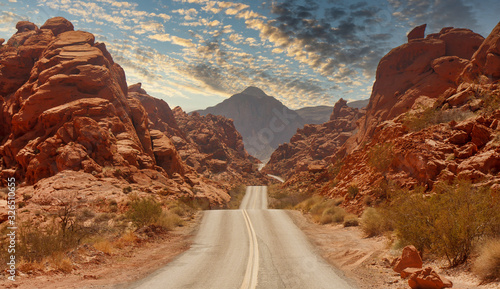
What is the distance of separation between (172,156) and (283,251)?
27.9m

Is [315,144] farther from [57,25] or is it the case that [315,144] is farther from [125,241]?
[125,241]

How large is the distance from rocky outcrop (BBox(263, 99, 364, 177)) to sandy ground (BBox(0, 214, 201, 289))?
72305mm

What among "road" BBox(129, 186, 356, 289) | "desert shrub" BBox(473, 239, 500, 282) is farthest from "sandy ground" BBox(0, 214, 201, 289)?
"desert shrub" BBox(473, 239, 500, 282)

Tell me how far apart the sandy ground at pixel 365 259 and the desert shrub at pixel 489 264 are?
0.20m

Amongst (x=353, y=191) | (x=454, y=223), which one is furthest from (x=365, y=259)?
(x=353, y=191)

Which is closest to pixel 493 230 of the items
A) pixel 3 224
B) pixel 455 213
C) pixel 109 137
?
pixel 455 213

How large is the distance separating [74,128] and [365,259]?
26131mm

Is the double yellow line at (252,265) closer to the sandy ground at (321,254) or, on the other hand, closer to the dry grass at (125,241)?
the sandy ground at (321,254)

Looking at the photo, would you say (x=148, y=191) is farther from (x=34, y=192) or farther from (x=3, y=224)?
(x=3, y=224)

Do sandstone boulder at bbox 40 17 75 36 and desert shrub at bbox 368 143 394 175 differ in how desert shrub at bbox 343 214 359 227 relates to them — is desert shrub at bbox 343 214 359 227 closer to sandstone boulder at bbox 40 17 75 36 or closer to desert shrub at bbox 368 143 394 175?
desert shrub at bbox 368 143 394 175

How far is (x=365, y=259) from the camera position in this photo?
949 centimetres

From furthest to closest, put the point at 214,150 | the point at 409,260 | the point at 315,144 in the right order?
1. the point at 315,144
2. the point at 214,150
3. the point at 409,260

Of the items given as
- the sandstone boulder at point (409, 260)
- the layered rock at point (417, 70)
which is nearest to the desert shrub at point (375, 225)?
the sandstone boulder at point (409, 260)

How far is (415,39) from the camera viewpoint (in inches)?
1646
